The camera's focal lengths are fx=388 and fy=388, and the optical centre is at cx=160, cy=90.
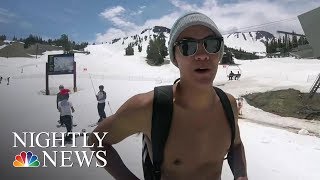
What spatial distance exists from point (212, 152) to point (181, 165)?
212mm

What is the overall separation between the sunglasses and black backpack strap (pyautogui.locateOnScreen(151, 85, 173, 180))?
0.23 m

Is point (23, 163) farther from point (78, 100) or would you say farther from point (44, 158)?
point (78, 100)

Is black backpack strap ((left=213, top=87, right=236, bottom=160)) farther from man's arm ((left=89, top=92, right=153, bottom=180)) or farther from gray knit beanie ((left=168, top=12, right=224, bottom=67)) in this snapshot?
man's arm ((left=89, top=92, right=153, bottom=180))

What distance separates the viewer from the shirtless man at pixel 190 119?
6.60 ft

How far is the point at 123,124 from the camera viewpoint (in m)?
2.04

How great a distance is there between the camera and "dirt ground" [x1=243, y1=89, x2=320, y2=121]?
2050 centimetres

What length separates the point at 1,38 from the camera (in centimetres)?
10088

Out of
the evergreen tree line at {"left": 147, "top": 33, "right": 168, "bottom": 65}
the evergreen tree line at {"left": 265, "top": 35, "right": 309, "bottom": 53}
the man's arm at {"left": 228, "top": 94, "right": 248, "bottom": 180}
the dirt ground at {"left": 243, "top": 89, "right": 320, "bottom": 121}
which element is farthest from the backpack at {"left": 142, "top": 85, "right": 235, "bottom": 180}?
the evergreen tree line at {"left": 265, "top": 35, "right": 309, "bottom": 53}

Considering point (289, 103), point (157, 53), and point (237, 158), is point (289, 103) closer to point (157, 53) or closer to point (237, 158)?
point (237, 158)

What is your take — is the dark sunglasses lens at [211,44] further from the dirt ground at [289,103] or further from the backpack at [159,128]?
the dirt ground at [289,103]

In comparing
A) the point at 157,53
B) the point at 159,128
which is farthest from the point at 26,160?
the point at 157,53

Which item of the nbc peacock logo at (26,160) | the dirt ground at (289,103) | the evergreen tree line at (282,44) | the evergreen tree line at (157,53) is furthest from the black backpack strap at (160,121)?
the evergreen tree line at (282,44)

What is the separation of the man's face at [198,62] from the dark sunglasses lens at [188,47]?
2 centimetres

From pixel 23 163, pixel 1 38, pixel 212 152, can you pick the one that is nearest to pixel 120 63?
pixel 1 38
